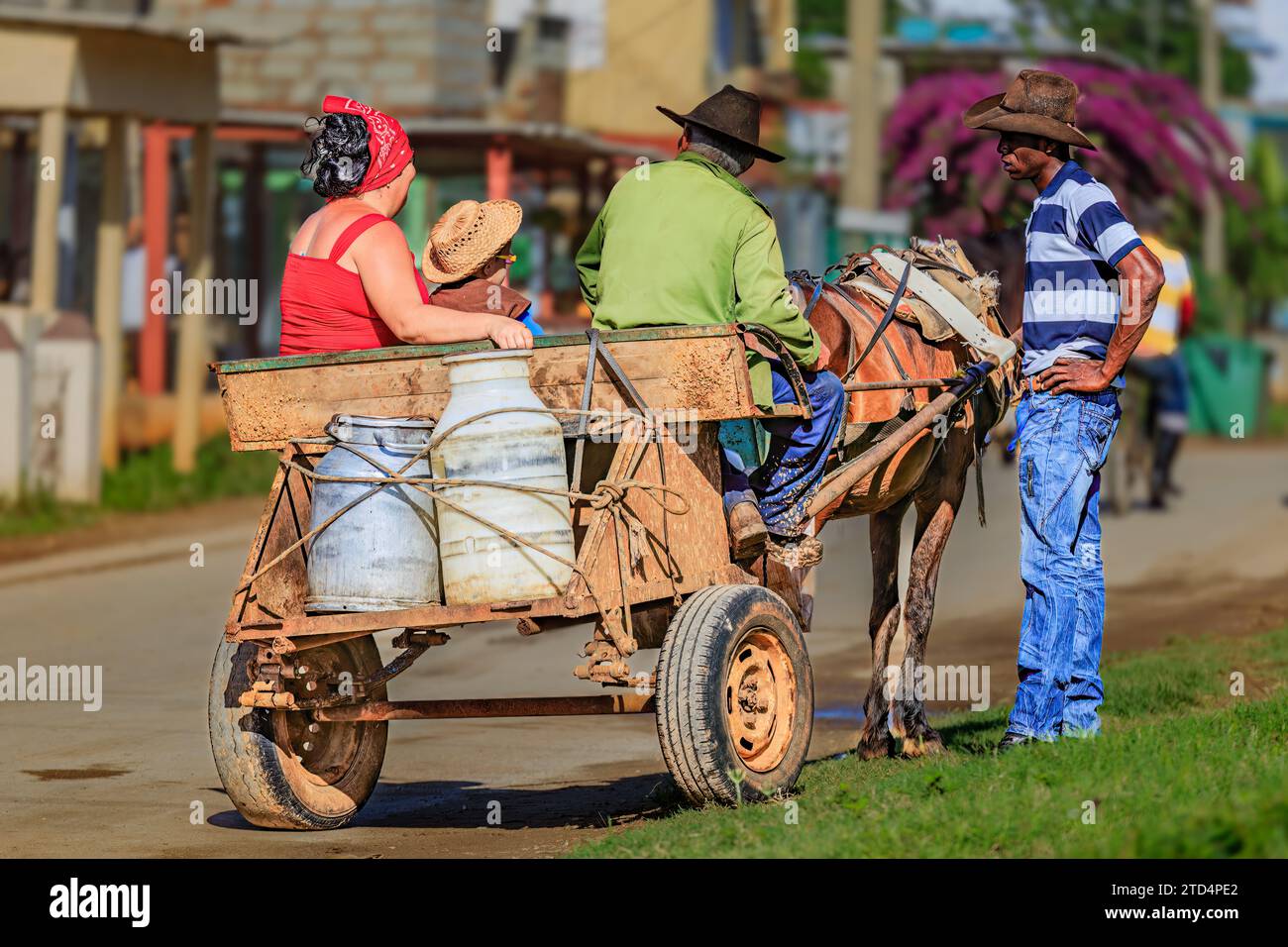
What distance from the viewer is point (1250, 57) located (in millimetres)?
63875

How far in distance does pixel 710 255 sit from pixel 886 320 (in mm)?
1312

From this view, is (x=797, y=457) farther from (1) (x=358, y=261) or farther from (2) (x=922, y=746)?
(1) (x=358, y=261)

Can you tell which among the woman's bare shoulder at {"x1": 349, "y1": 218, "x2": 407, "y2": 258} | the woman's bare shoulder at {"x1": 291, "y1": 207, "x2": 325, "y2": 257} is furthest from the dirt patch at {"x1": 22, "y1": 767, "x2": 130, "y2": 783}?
the woman's bare shoulder at {"x1": 349, "y1": 218, "x2": 407, "y2": 258}

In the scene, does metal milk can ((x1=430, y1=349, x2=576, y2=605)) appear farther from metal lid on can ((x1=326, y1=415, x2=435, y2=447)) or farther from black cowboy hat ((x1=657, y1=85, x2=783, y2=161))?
black cowboy hat ((x1=657, y1=85, x2=783, y2=161))

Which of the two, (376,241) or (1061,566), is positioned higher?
(376,241)

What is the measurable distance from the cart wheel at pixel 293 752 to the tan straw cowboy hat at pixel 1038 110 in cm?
290

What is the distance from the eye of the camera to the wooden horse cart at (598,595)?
654cm

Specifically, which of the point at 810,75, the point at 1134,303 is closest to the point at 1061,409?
the point at 1134,303

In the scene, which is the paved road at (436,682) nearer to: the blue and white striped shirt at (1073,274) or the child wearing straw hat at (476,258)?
the child wearing straw hat at (476,258)

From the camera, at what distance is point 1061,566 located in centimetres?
768

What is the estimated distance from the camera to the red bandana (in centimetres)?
709

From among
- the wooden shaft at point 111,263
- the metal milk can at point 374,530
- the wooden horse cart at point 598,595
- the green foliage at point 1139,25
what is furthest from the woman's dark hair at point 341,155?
the green foliage at point 1139,25
